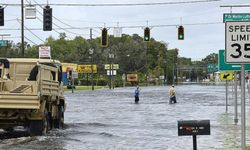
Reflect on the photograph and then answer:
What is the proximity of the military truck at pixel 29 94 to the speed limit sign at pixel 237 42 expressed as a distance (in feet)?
26.3

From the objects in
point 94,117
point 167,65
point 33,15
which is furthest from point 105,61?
point 94,117

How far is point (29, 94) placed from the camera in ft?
57.3

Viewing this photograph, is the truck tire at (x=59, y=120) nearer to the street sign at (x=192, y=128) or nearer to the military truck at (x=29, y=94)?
the military truck at (x=29, y=94)

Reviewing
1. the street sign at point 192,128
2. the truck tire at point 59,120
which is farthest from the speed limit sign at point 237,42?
the truck tire at point 59,120

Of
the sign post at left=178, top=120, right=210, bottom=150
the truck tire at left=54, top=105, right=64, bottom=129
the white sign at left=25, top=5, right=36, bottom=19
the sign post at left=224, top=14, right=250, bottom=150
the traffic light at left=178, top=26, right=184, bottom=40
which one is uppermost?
the white sign at left=25, top=5, right=36, bottom=19

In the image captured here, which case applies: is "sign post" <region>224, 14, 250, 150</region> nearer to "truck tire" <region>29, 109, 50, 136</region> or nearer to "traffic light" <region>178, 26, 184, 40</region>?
"truck tire" <region>29, 109, 50, 136</region>

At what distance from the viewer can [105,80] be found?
427 ft

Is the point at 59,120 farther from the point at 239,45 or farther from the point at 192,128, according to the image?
the point at 239,45

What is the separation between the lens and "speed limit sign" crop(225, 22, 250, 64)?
35.0 ft

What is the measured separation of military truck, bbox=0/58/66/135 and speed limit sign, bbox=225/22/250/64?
8017mm

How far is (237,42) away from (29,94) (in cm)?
838

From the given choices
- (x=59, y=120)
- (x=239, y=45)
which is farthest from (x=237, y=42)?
(x=59, y=120)

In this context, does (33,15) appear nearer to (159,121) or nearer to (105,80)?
(159,121)

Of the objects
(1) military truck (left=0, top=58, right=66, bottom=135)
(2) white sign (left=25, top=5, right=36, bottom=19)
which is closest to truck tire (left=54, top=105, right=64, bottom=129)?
(1) military truck (left=0, top=58, right=66, bottom=135)
